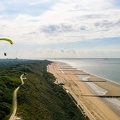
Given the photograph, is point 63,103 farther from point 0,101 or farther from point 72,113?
point 0,101

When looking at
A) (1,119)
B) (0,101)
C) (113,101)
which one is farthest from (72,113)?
(113,101)

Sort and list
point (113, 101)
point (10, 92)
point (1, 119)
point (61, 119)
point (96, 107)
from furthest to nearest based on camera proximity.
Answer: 1. point (113, 101)
2. point (96, 107)
3. point (10, 92)
4. point (61, 119)
5. point (1, 119)

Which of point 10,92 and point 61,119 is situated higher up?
point 10,92

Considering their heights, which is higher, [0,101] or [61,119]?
[0,101]

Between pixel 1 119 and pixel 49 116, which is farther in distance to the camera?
pixel 49 116

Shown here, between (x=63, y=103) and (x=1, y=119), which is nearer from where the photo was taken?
(x=1, y=119)

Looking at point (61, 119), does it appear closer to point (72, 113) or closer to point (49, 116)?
point (49, 116)

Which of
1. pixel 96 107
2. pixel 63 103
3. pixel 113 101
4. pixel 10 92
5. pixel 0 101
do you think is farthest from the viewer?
pixel 113 101

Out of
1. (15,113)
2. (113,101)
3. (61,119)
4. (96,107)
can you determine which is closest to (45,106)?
(61,119)

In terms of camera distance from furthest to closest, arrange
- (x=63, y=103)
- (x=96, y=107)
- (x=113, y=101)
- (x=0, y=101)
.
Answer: (x=113, y=101) < (x=96, y=107) < (x=63, y=103) < (x=0, y=101)
